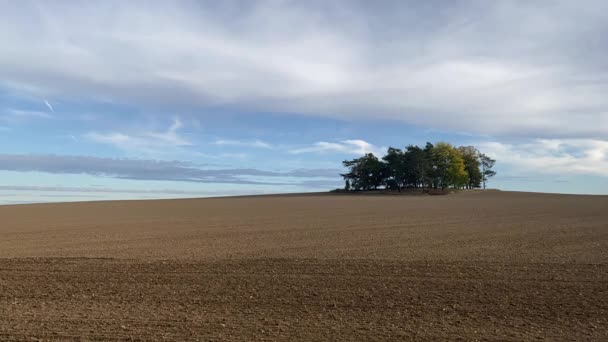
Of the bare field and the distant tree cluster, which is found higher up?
the distant tree cluster

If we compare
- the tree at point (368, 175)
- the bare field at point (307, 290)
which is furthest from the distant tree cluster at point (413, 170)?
the bare field at point (307, 290)

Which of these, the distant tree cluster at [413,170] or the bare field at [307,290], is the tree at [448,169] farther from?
the bare field at [307,290]

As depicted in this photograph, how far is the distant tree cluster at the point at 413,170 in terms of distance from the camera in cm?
7944

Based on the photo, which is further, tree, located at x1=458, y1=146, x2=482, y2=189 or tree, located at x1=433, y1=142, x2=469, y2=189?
tree, located at x1=458, y1=146, x2=482, y2=189

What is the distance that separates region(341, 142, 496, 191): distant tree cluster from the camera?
79.4m

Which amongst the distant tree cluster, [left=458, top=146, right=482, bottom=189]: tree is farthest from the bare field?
[left=458, top=146, right=482, bottom=189]: tree

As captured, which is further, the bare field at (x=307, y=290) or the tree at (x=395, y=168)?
the tree at (x=395, y=168)

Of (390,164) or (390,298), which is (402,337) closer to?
(390,298)

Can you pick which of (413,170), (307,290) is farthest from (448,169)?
(307,290)

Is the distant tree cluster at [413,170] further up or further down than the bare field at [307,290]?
further up

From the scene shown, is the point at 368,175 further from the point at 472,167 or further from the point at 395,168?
the point at 472,167

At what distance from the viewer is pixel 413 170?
79.1 metres

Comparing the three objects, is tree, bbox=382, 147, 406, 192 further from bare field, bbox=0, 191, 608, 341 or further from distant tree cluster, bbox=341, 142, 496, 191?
bare field, bbox=0, 191, 608, 341

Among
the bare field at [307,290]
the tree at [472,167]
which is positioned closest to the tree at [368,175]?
the tree at [472,167]
